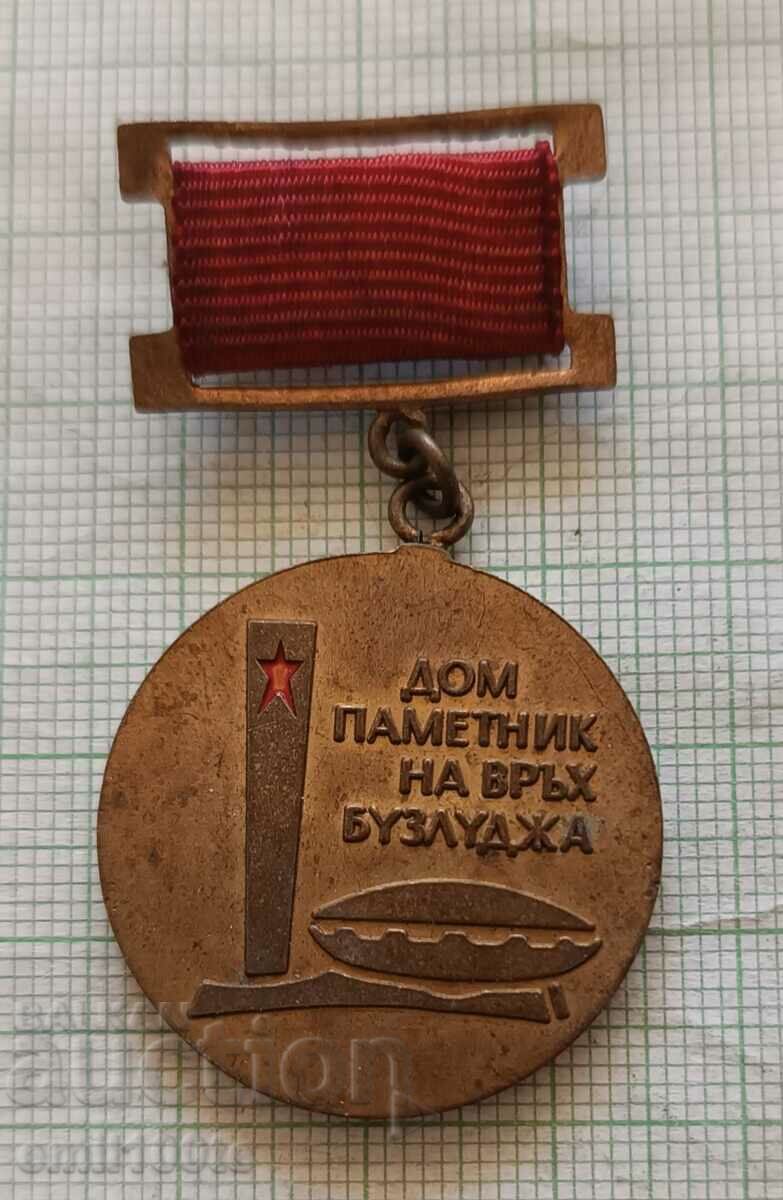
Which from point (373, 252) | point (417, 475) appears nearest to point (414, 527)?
point (417, 475)

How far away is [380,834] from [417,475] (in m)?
0.35

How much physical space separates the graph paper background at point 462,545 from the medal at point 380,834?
3.1 inches

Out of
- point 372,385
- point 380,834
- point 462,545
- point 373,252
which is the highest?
point 373,252

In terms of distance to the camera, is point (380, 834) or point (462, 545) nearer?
point (380, 834)

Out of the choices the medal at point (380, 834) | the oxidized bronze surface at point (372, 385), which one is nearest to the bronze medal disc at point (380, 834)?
the medal at point (380, 834)

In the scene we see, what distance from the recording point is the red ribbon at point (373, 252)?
1.18 metres

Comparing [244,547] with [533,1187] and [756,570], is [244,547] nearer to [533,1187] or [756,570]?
[756,570]

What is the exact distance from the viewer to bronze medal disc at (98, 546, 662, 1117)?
3.61 ft

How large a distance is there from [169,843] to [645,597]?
1.67 feet

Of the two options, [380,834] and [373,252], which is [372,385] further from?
[380,834]

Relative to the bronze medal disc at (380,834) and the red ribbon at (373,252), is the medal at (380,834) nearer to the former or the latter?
the bronze medal disc at (380,834)

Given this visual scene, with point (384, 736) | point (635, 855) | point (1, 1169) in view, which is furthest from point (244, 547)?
point (1, 1169)

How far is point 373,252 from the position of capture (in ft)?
3.86

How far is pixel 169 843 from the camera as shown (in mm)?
1136
